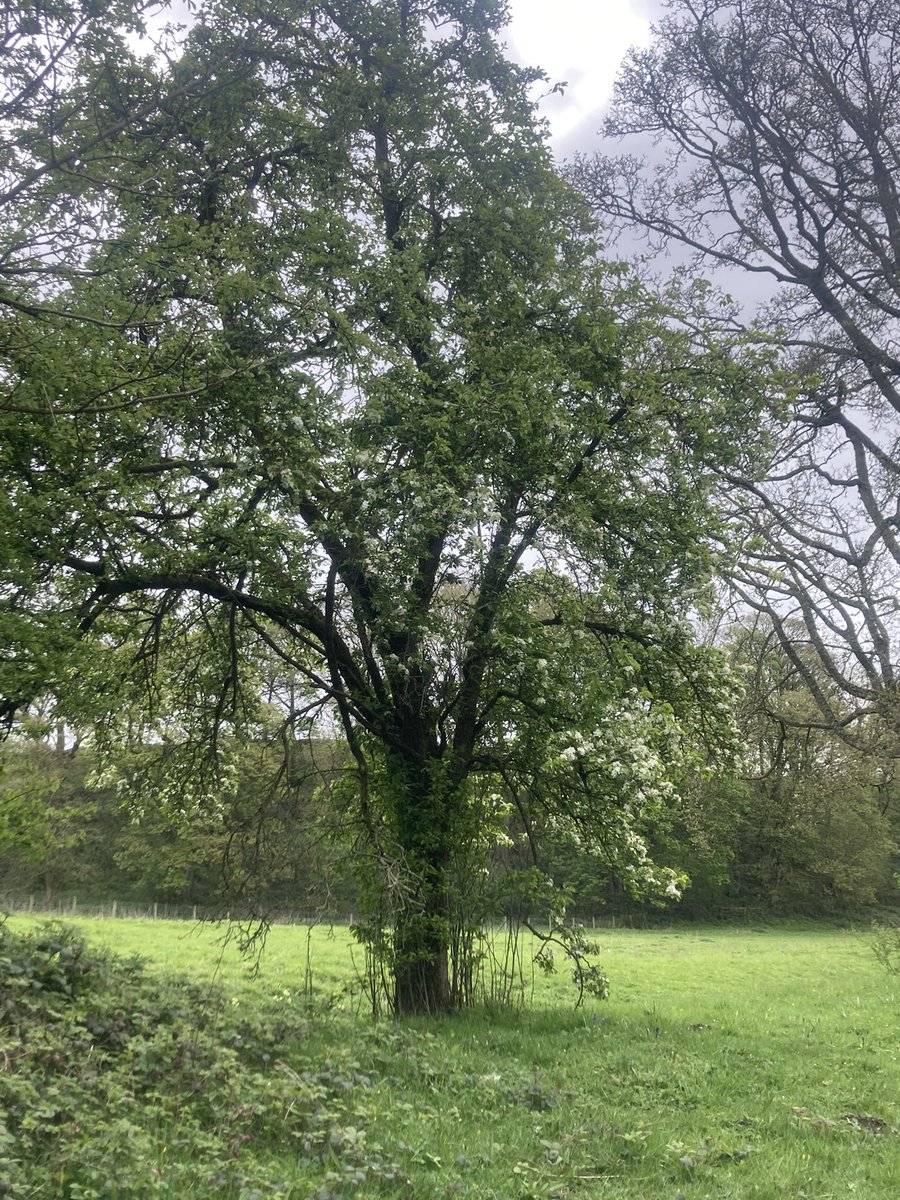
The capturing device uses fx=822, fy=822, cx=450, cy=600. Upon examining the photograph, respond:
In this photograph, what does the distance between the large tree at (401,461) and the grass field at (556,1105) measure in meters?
1.84

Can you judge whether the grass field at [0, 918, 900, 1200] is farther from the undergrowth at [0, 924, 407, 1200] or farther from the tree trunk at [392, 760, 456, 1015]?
the tree trunk at [392, 760, 456, 1015]

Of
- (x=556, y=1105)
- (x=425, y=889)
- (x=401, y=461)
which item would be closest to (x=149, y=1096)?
(x=556, y=1105)

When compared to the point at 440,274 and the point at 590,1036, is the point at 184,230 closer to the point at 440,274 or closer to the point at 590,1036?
the point at 440,274

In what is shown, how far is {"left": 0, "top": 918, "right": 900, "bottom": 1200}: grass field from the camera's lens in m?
5.23

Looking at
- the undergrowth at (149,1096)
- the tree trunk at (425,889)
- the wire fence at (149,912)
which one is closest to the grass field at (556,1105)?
the undergrowth at (149,1096)

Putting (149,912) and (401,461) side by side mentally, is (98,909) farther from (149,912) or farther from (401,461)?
(401,461)

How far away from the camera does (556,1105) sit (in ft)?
23.7

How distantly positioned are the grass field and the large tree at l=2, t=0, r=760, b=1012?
1.84 metres

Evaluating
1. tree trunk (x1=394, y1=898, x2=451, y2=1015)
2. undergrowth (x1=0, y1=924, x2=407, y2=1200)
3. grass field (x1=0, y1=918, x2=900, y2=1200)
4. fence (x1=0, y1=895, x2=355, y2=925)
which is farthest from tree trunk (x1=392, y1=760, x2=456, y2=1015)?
fence (x1=0, y1=895, x2=355, y2=925)

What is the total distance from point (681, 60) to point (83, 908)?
3685cm

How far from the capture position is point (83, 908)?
3534 cm

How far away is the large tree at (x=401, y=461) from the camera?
28.0 ft

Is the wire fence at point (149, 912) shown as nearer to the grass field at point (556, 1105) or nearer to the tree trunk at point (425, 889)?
the tree trunk at point (425, 889)

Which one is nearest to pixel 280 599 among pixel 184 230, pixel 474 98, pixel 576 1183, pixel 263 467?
pixel 263 467
